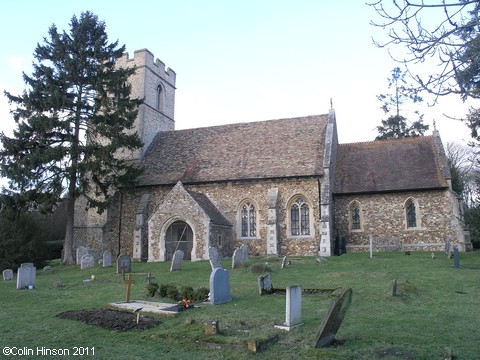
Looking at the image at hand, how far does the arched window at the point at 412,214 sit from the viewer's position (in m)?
22.0

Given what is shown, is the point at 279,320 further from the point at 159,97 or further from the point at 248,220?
the point at 159,97

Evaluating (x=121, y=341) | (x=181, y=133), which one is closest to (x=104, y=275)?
(x=121, y=341)

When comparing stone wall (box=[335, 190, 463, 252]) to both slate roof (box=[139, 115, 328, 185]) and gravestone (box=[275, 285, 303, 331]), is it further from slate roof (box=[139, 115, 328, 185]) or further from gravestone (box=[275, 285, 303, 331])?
gravestone (box=[275, 285, 303, 331])

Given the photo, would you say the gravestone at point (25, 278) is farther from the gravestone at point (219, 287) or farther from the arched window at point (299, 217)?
the arched window at point (299, 217)

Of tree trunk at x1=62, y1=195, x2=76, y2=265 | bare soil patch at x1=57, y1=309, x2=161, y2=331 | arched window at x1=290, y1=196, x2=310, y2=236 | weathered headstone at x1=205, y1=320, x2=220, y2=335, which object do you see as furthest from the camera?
tree trunk at x1=62, y1=195, x2=76, y2=265

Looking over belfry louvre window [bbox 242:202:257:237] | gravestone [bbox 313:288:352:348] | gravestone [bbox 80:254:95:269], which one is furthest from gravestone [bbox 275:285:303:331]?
belfry louvre window [bbox 242:202:257:237]

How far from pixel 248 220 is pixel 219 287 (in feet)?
42.6

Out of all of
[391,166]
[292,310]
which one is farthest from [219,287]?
[391,166]

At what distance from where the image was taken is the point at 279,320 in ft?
28.1

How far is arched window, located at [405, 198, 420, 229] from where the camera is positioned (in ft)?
72.3

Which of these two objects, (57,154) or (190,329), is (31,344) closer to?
(190,329)

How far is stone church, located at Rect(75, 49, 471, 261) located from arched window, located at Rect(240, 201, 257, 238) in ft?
0.19

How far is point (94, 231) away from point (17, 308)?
1732 cm

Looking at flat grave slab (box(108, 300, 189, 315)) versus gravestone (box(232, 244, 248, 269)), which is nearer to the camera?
flat grave slab (box(108, 300, 189, 315))
